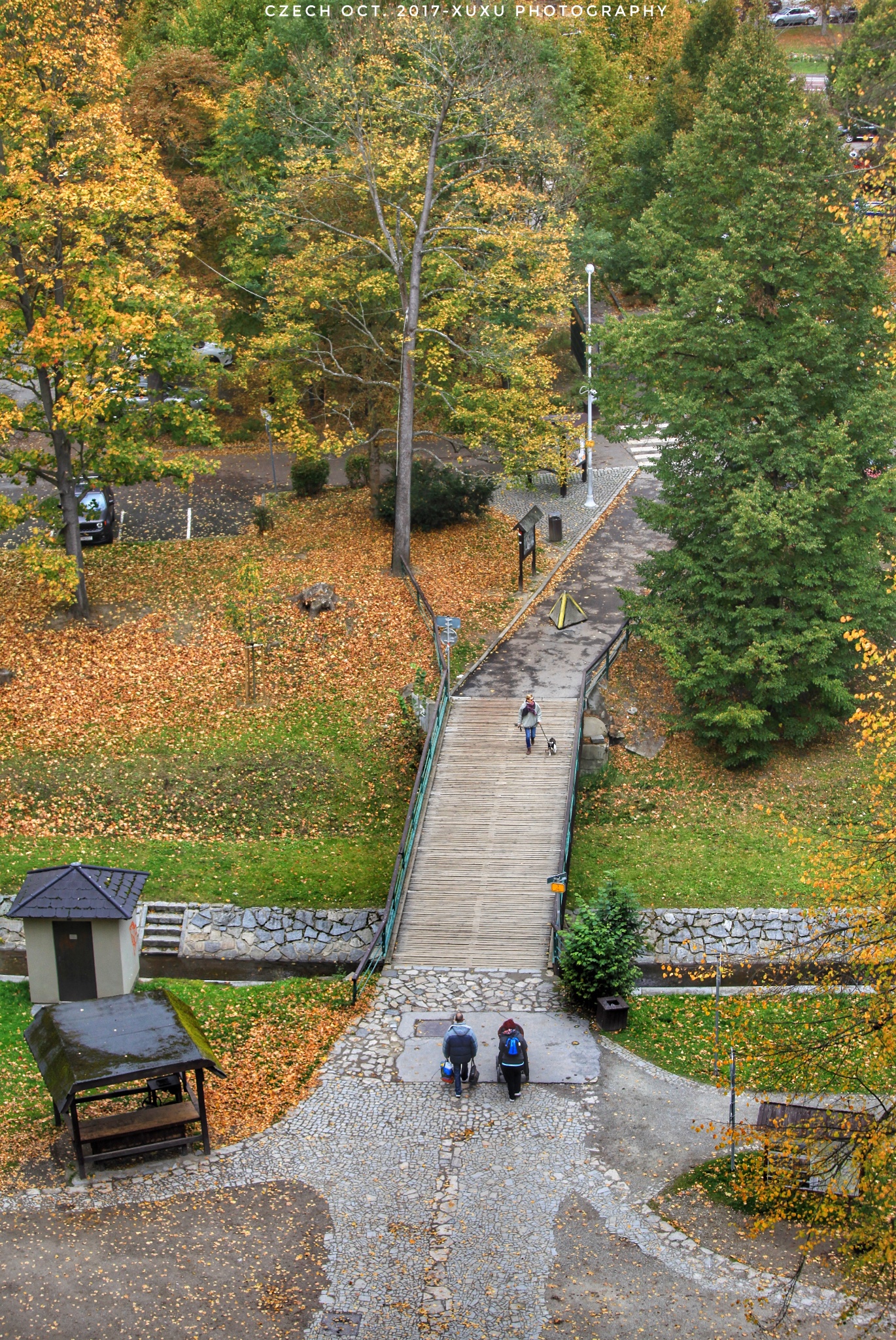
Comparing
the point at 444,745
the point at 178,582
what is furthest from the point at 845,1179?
the point at 178,582

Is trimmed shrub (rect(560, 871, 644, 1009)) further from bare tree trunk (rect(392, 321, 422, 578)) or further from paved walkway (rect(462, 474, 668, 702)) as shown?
bare tree trunk (rect(392, 321, 422, 578))

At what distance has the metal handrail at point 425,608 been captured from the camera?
2914cm

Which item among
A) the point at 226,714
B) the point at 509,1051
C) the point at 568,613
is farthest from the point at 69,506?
the point at 509,1051

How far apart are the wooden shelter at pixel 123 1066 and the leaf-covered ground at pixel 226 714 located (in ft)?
20.0

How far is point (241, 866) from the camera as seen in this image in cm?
2375

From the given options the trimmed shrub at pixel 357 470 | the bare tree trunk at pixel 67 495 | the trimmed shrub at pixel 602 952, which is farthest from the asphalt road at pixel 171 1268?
the trimmed shrub at pixel 357 470

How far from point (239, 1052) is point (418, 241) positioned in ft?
66.7

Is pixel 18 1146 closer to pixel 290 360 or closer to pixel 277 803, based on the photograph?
pixel 277 803

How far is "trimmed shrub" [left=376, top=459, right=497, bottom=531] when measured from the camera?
118 feet

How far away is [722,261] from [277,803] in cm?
1378

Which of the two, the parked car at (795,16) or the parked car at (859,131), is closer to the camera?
the parked car at (859,131)

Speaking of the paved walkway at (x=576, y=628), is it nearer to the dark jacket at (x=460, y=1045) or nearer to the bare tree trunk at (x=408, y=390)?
the bare tree trunk at (x=408, y=390)

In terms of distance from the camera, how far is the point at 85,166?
29.4 meters

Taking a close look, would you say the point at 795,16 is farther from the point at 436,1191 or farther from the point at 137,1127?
the point at 137,1127
